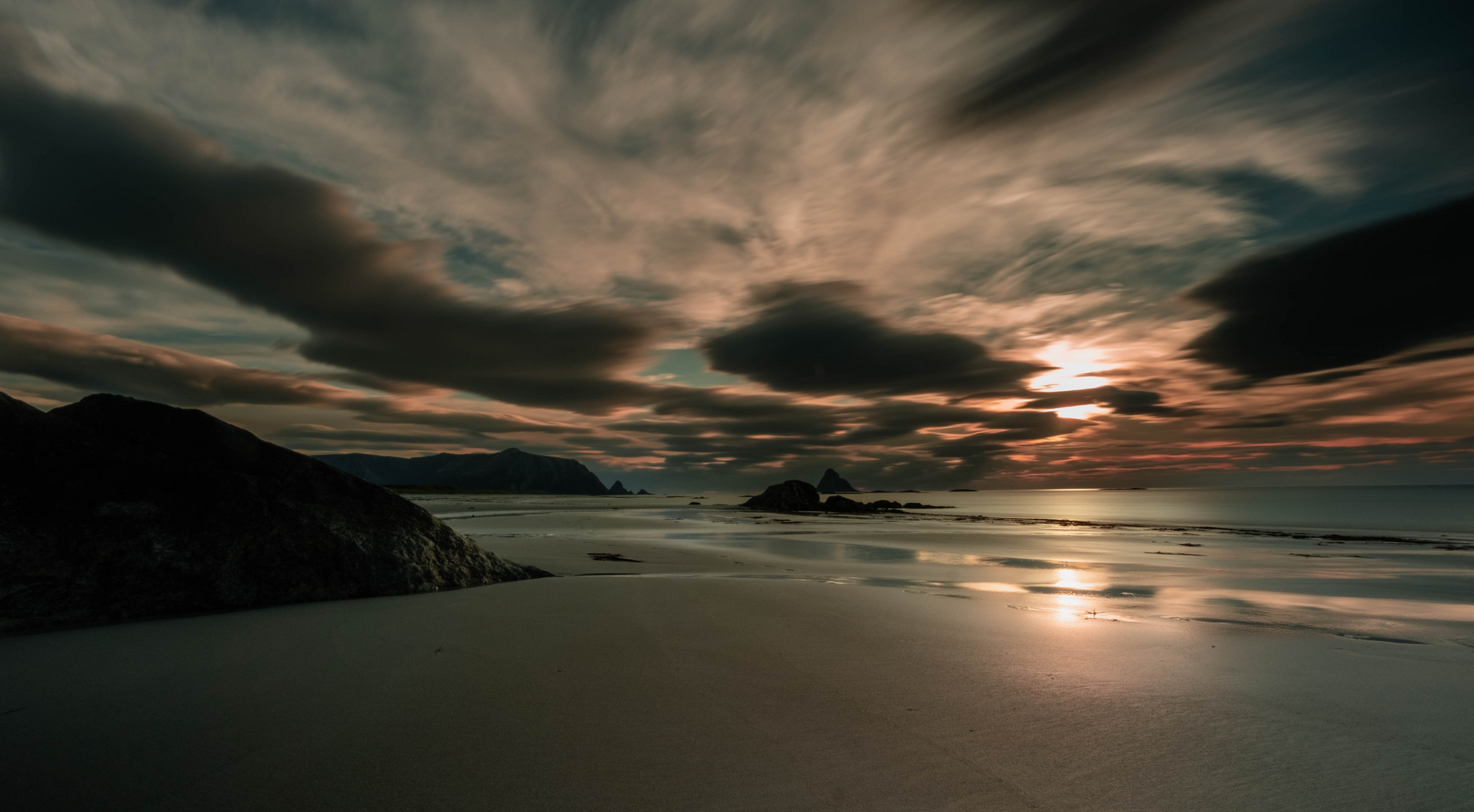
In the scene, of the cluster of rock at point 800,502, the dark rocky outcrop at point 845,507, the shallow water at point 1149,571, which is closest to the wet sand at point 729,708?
the shallow water at point 1149,571

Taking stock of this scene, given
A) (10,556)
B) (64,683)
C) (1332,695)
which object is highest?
(10,556)

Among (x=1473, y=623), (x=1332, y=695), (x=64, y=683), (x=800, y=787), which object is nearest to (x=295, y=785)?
(x=800, y=787)

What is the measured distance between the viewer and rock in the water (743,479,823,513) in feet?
165

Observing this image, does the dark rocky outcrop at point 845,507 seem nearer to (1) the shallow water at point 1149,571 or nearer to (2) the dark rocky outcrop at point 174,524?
(1) the shallow water at point 1149,571

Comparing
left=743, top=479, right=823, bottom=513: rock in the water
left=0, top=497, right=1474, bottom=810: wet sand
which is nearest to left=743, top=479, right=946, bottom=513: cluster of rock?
left=743, top=479, right=823, bottom=513: rock in the water

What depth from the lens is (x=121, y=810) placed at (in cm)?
196

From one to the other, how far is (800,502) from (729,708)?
4798 cm

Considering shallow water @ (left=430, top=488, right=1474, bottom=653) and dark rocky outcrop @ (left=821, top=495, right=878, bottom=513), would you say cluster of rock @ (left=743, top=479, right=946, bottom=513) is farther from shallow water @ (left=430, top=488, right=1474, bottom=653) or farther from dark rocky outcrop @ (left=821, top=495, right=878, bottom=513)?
shallow water @ (left=430, top=488, right=1474, bottom=653)

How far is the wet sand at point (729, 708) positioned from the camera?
2205mm

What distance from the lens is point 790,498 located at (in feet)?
166

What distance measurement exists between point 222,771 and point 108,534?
3873 millimetres

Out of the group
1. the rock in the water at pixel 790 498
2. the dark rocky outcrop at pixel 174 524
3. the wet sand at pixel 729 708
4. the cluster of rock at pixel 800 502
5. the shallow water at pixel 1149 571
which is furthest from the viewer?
the rock in the water at pixel 790 498

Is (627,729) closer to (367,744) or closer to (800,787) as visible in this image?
(800,787)

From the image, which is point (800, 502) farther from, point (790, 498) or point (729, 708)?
point (729, 708)
